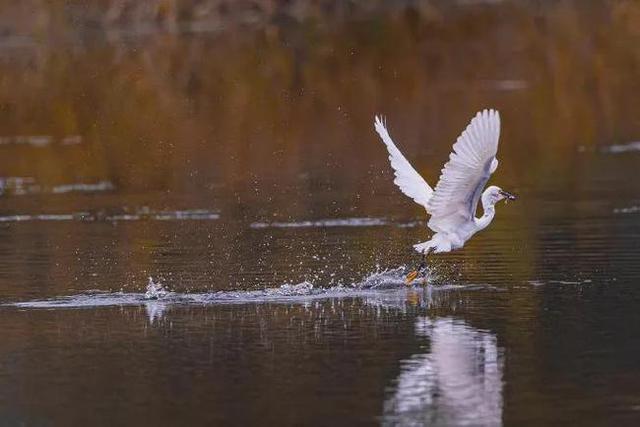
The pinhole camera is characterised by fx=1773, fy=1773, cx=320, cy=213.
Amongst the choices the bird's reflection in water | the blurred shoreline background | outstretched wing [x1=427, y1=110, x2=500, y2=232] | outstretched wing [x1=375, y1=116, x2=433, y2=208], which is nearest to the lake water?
the bird's reflection in water

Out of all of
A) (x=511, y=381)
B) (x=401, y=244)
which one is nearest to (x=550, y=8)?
(x=401, y=244)

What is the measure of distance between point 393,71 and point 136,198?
16424 mm

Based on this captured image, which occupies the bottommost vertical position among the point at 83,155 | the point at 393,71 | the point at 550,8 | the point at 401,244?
the point at 401,244

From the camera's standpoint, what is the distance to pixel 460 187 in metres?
15.7

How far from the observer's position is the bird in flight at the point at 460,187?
14945mm

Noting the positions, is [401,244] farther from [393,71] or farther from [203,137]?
[393,71]

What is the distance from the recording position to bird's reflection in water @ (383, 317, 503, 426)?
414 inches

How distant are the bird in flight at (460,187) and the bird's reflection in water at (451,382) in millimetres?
2049

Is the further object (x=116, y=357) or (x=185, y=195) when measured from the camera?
(x=185, y=195)

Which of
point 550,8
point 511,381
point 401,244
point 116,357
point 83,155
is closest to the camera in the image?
point 511,381

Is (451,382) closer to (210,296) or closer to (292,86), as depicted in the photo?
(210,296)

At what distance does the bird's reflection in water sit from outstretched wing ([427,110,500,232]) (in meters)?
2.04

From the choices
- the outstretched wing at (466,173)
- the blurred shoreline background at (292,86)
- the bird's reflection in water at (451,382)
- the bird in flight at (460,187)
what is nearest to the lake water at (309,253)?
the bird's reflection in water at (451,382)

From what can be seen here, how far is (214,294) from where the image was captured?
50.2 feet
